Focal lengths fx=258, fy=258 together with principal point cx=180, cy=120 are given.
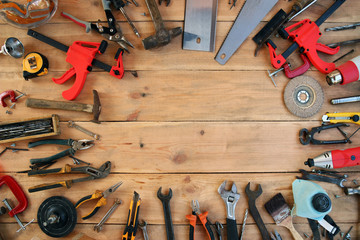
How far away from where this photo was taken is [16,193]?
144cm

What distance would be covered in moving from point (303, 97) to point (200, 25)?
71cm

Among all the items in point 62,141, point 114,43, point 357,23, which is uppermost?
point 357,23

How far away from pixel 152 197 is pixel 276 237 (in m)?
0.72

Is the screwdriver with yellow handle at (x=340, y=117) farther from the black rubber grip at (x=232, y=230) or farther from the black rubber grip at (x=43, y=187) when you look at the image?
the black rubber grip at (x=43, y=187)

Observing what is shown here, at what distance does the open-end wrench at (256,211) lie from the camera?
1.42 metres

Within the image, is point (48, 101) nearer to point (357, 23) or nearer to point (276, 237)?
point (276, 237)

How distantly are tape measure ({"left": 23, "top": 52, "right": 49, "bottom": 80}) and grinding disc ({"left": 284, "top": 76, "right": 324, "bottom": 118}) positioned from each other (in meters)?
1.37

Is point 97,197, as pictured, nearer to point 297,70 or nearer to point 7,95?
point 7,95

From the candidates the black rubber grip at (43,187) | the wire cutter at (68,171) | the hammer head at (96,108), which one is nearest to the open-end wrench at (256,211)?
the wire cutter at (68,171)

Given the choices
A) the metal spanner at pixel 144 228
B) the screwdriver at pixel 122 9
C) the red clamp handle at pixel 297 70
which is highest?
the screwdriver at pixel 122 9

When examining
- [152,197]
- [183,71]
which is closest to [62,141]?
[152,197]

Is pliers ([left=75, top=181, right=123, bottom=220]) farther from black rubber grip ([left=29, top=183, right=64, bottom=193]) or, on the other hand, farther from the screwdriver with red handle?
the screwdriver with red handle

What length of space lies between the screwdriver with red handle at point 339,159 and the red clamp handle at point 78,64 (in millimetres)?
1337

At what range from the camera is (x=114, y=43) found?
4.85 ft
